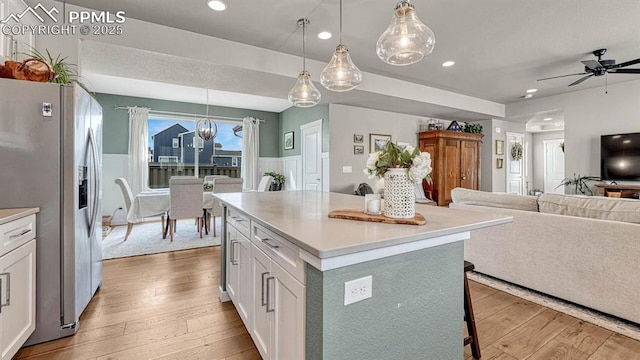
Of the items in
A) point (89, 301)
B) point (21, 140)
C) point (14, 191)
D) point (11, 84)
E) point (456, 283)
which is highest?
point (11, 84)

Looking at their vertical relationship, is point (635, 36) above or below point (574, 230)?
above

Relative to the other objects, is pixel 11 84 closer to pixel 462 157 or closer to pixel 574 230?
pixel 574 230

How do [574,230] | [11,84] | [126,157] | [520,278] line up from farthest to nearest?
[126,157] < [520,278] < [574,230] < [11,84]

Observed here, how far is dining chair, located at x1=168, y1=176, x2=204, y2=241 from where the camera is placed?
4.18 metres

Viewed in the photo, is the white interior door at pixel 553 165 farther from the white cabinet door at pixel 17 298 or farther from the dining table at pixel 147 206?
the white cabinet door at pixel 17 298

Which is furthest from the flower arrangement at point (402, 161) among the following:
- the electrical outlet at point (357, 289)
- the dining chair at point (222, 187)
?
the dining chair at point (222, 187)

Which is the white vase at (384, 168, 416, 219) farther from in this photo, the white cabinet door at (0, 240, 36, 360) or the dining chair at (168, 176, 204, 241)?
the dining chair at (168, 176, 204, 241)

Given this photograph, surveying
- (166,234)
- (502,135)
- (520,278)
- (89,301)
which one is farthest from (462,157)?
(89,301)

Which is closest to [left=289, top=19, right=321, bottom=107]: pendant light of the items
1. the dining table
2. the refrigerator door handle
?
the refrigerator door handle

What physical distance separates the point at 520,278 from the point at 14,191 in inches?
156

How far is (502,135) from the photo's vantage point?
22.7 ft

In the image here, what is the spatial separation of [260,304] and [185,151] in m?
6.13

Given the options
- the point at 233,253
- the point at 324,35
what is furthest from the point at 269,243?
the point at 324,35

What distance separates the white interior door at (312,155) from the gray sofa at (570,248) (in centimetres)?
321
